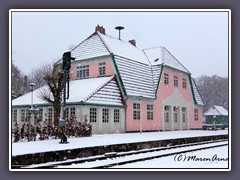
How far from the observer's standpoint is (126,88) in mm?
25141

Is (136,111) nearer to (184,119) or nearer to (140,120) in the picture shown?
(140,120)

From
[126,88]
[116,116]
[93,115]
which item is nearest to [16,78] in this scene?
[93,115]

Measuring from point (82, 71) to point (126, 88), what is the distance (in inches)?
155

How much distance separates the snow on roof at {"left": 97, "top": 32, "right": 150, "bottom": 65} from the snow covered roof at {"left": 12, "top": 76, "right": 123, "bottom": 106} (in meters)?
2.23

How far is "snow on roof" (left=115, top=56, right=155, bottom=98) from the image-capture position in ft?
83.2

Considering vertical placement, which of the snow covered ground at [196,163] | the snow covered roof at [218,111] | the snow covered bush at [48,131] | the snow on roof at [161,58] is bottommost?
the snow covered ground at [196,163]

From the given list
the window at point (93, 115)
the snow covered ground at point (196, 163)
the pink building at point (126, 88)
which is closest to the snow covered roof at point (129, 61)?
the pink building at point (126, 88)

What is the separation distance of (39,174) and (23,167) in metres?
0.81

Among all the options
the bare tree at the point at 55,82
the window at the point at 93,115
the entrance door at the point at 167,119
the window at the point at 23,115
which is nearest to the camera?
the bare tree at the point at 55,82

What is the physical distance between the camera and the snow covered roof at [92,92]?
22.9 m

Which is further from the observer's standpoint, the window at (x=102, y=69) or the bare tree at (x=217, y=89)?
the window at (x=102, y=69)

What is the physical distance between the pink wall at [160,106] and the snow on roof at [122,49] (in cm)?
232

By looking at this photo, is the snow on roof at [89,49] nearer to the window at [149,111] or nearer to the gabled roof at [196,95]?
the window at [149,111]

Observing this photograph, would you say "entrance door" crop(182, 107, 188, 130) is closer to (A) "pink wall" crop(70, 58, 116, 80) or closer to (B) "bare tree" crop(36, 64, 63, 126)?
(A) "pink wall" crop(70, 58, 116, 80)
